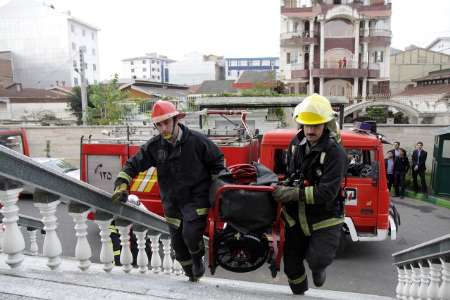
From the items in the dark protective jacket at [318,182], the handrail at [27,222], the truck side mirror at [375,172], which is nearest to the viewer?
A: the dark protective jacket at [318,182]

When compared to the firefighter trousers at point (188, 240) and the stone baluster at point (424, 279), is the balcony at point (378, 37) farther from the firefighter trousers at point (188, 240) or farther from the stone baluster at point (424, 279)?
the firefighter trousers at point (188, 240)

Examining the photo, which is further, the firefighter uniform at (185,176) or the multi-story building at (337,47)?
the multi-story building at (337,47)

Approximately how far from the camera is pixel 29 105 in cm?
3291

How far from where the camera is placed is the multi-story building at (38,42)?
5266cm

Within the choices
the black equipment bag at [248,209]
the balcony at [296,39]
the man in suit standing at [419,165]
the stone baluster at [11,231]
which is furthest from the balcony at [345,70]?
the stone baluster at [11,231]

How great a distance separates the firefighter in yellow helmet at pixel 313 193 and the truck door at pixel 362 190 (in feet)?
12.3

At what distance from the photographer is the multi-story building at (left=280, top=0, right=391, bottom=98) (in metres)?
33.0

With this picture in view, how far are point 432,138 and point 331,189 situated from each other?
12363 mm

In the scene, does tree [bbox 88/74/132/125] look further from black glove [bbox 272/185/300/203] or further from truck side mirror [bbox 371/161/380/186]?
black glove [bbox 272/185/300/203]

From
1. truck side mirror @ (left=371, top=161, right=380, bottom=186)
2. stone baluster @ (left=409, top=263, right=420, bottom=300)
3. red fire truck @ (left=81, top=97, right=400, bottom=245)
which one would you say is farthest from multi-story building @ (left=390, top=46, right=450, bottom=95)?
stone baluster @ (left=409, top=263, right=420, bottom=300)

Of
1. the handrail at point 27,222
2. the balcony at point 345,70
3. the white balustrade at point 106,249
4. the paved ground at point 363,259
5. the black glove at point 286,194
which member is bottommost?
the paved ground at point 363,259

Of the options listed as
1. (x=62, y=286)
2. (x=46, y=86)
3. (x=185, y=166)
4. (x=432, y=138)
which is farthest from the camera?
(x=46, y=86)

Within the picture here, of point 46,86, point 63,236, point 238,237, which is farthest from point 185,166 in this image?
point 46,86

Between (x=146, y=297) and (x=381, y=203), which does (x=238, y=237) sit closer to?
(x=146, y=297)
